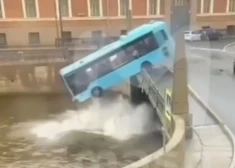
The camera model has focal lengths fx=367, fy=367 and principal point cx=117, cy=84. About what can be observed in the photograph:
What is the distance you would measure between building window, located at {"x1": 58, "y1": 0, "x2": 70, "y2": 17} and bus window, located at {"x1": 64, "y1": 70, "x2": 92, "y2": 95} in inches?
52.3

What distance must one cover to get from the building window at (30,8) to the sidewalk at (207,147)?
11.3ft

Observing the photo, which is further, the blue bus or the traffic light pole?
the blue bus

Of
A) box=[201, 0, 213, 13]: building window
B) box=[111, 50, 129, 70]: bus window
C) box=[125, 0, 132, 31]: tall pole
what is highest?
box=[201, 0, 213, 13]: building window

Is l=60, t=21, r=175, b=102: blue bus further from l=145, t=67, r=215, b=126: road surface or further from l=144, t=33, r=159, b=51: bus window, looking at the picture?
l=145, t=67, r=215, b=126: road surface

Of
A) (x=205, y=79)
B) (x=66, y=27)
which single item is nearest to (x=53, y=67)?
(x=66, y=27)

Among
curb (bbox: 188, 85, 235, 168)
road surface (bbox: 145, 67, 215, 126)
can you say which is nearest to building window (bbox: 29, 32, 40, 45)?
road surface (bbox: 145, 67, 215, 126)

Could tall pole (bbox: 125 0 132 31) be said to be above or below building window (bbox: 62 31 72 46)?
above

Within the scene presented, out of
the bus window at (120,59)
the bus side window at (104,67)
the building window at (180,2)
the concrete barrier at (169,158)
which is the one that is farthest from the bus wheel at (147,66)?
the building window at (180,2)

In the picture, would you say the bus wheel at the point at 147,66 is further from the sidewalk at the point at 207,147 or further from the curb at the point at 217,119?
the sidewalk at the point at 207,147

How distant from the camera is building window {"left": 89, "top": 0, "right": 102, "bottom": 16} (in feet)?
14.5

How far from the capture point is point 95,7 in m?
4.53

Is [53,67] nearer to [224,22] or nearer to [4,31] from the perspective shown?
[4,31]

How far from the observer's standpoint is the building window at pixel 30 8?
551 centimetres

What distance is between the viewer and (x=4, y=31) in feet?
18.6
